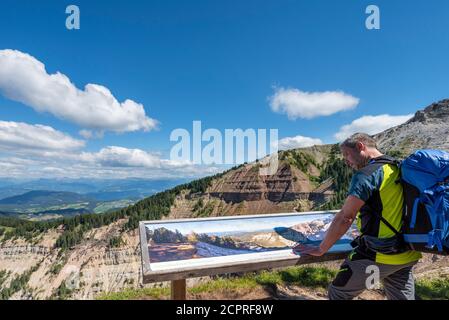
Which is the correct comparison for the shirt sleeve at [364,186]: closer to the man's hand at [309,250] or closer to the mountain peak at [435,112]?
the man's hand at [309,250]

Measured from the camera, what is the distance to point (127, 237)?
431ft

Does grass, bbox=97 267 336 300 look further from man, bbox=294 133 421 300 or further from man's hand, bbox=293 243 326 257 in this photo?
man, bbox=294 133 421 300

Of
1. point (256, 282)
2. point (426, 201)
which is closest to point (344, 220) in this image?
point (426, 201)

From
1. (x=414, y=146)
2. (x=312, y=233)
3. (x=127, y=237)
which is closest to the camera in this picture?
(x=312, y=233)

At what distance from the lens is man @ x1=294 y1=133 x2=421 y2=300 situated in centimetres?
384

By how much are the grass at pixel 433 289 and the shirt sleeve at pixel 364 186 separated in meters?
5.87

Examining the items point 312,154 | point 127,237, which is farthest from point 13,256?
point 312,154

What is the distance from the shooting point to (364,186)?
12.4 feet

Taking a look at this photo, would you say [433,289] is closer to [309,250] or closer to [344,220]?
[309,250]

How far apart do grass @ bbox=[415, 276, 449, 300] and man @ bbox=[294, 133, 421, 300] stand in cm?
491
